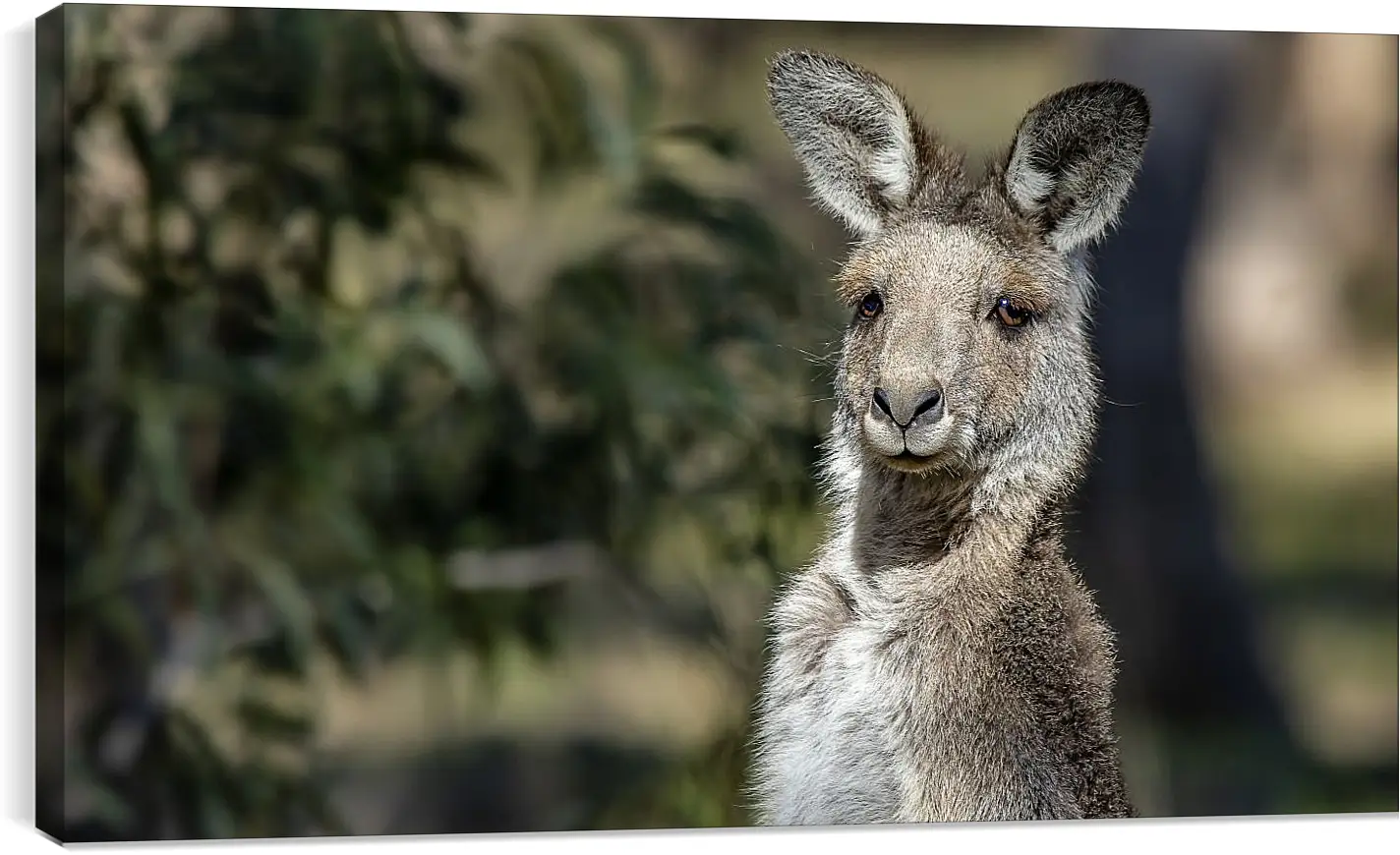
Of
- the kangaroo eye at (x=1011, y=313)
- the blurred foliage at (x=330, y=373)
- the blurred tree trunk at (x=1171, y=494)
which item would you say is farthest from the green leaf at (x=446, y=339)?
the blurred tree trunk at (x=1171, y=494)

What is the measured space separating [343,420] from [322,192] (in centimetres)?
40

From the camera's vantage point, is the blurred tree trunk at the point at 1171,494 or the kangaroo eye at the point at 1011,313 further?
the blurred tree trunk at the point at 1171,494

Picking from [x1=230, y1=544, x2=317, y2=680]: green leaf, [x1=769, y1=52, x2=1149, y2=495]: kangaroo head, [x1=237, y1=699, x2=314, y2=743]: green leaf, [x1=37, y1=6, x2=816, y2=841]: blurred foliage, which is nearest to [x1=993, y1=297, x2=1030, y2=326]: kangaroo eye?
[x1=769, y1=52, x2=1149, y2=495]: kangaroo head

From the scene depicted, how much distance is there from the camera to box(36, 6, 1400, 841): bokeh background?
3.85m

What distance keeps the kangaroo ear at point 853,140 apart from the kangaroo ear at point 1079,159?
126 mm

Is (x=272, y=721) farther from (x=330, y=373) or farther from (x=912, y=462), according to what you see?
(x=912, y=462)

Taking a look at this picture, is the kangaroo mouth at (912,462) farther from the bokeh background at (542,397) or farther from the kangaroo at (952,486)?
the bokeh background at (542,397)

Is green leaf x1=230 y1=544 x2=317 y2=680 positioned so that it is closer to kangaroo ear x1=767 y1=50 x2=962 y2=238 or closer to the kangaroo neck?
the kangaroo neck

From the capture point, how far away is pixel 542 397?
4.06 m

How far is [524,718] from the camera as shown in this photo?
400 cm

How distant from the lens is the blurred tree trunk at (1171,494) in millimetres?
3988

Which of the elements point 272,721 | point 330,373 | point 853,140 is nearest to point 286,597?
point 272,721

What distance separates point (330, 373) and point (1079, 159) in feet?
4.27

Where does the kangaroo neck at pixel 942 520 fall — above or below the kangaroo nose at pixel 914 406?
below
